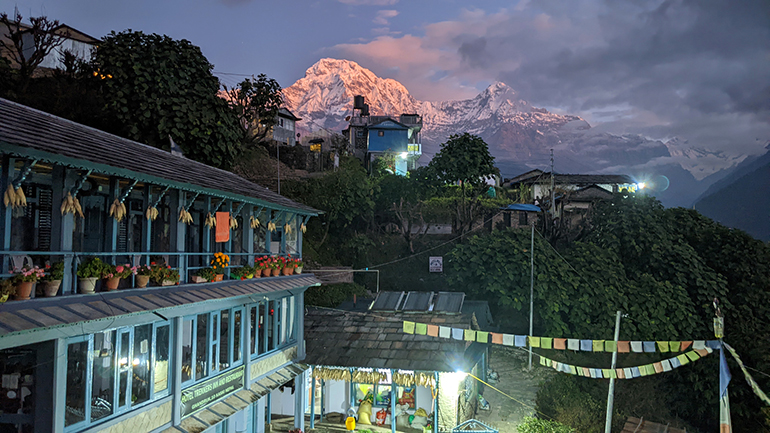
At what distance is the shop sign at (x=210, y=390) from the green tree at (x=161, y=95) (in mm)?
13853

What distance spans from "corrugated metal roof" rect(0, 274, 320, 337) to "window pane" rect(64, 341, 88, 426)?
1.05 m

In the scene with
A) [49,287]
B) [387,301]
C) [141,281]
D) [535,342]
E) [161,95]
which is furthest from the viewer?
[387,301]

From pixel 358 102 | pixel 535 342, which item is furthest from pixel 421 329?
pixel 358 102

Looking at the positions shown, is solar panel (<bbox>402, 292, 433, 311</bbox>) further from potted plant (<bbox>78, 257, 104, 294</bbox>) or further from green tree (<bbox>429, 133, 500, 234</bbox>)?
potted plant (<bbox>78, 257, 104, 294</bbox>)

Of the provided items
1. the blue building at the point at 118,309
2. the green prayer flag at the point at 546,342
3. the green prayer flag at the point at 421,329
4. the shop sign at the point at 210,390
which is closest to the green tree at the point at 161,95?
the blue building at the point at 118,309

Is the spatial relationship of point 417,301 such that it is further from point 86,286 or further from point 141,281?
point 86,286

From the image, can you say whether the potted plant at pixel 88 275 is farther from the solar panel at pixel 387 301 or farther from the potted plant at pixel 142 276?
the solar panel at pixel 387 301

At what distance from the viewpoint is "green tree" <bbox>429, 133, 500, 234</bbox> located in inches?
1435

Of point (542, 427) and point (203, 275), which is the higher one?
point (203, 275)

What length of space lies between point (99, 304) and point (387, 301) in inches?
714

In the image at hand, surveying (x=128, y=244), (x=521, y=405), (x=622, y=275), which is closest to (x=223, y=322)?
(x=128, y=244)

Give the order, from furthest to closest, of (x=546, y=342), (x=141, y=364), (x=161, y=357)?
(x=546, y=342) < (x=161, y=357) < (x=141, y=364)

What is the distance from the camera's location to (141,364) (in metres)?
12.2

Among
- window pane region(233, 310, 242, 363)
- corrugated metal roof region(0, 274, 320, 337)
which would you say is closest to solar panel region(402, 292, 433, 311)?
window pane region(233, 310, 242, 363)
